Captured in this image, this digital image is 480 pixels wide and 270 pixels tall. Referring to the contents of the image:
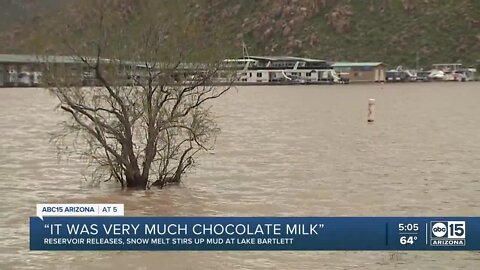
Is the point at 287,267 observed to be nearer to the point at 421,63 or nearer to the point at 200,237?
the point at 200,237

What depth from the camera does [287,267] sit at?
11.4m

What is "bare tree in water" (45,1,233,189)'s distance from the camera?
53.9 ft

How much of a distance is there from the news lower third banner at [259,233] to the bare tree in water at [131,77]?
8.12 meters

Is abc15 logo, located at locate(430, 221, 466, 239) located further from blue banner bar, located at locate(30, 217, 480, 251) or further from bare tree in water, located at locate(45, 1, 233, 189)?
bare tree in water, located at locate(45, 1, 233, 189)

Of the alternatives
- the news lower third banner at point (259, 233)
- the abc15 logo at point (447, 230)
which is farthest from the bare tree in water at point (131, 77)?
the abc15 logo at point (447, 230)

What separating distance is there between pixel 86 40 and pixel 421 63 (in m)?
151

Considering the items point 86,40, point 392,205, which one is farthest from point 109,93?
point 392,205

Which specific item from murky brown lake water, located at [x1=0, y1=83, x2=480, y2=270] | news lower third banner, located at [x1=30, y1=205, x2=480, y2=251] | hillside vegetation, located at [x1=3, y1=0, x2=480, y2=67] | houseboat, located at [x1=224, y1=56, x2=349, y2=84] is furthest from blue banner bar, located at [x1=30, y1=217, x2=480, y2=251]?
hillside vegetation, located at [x1=3, y1=0, x2=480, y2=67]

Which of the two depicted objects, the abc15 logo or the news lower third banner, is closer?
the news lower third banner

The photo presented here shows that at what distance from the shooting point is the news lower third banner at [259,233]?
8523mm

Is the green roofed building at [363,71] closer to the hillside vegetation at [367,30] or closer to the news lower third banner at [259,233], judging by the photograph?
the hillside vegetation at [367,30]

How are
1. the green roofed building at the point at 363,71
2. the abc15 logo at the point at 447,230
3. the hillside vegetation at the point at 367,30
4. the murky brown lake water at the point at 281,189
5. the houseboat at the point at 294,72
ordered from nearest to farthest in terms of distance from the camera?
the abc15 logo at the point at 447,230
the murky brown lake water at the point at 281,189
the houseboat at the point at 294,72
the green roofed building at the point at 363,71
the hillside vegetation at the point at 367,30

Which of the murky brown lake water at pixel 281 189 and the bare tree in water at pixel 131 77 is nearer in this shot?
the murky brown lake water at pixel 281 189

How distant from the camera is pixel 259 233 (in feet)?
27.9
